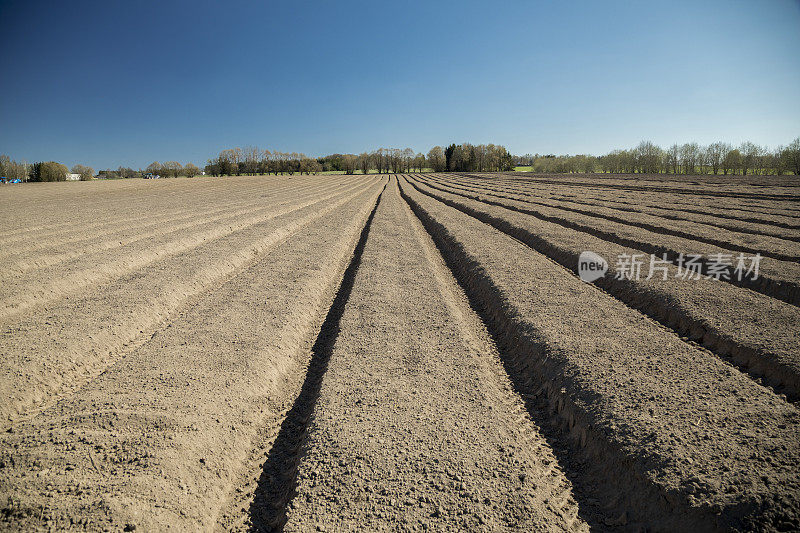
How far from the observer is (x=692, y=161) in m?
77.9

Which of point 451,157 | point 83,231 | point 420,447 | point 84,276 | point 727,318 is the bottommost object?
point 420,447

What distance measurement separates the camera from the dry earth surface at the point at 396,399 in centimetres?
281

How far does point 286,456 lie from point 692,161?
327 feet

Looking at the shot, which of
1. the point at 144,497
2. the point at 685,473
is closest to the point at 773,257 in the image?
the point at 685,473

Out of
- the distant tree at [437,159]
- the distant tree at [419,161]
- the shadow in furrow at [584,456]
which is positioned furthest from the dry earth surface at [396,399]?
A: the distant tree at [419,161]

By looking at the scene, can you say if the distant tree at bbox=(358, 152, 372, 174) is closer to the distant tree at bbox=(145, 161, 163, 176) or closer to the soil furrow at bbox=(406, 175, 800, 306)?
the distant tree at bbox=(145, 161, 163, 176)

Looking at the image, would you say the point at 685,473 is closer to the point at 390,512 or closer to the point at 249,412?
the point at 390,512

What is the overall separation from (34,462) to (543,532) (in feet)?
13.1

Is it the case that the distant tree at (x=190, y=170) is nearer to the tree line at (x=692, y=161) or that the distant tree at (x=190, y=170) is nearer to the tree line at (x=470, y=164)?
the tree line at (x=470, y=164)

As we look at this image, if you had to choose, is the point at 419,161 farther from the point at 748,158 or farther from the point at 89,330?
the point at 89,330

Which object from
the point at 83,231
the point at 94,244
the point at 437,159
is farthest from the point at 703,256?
the point at 437,159

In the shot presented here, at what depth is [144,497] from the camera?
9.14 ft

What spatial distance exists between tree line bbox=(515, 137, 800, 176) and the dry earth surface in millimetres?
74261

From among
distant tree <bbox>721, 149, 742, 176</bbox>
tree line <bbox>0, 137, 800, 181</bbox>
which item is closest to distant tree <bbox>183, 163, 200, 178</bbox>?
tree line <bbox>0, 137, 800, 181</bbox>
